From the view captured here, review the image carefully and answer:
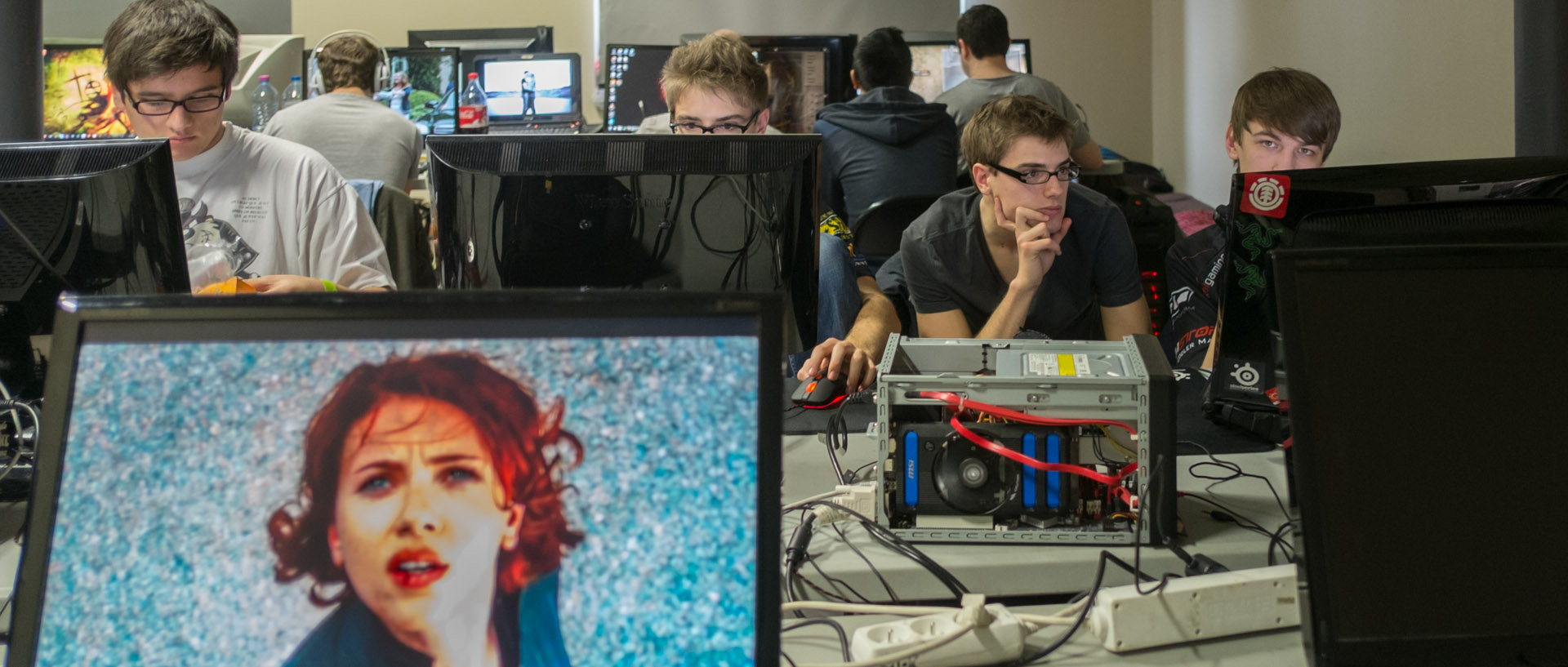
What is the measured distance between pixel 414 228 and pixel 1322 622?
7.52ft

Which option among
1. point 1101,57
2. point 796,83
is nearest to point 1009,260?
point 796,83

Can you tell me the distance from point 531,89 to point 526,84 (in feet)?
0.08

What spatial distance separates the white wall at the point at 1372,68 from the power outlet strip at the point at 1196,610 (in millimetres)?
1992

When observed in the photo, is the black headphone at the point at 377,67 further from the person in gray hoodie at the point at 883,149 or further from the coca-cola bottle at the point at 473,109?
the person in gray hoodie at the point at 883,149

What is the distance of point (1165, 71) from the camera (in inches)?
220

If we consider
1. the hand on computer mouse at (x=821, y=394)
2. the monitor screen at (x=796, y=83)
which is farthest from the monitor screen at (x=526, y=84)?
the hand on computer mouse at (x=821, y=394)

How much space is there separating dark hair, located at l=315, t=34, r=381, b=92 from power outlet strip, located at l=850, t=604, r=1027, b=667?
3.14 metres

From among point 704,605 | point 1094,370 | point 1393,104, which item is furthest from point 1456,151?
point 704,605

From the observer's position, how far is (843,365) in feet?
4.72

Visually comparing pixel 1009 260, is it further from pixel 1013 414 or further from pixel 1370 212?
pixel 1013 414

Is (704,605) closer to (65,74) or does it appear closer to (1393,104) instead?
(1393,104)

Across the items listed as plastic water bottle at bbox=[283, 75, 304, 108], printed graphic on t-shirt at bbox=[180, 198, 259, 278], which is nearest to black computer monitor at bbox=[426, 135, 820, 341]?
printed graphic on t-shirt at bbox=[180, 198, 259, 278]

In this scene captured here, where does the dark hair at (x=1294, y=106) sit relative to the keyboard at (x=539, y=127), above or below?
below

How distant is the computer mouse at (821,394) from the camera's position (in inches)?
57.9
